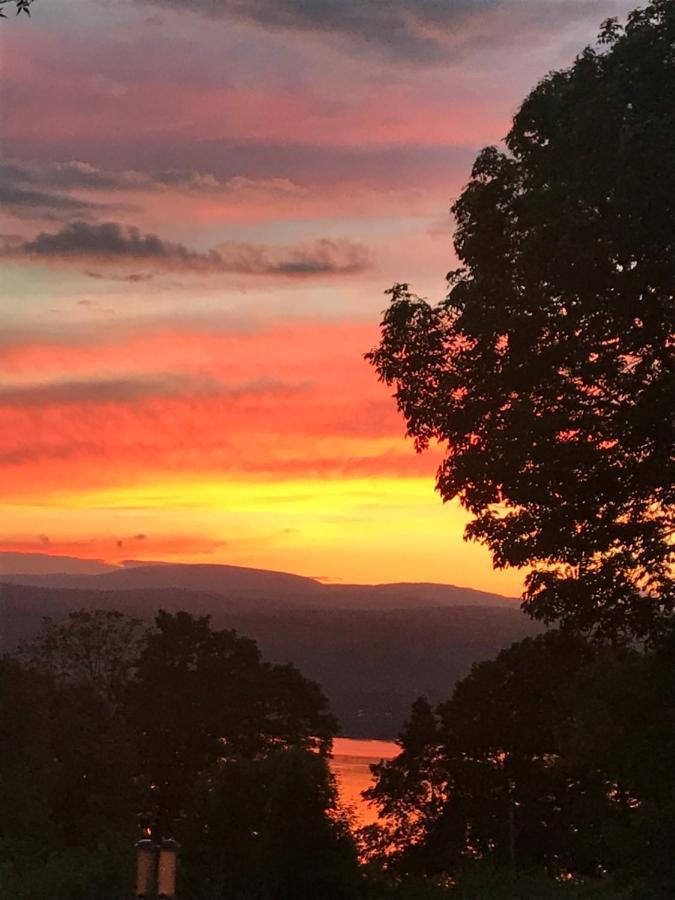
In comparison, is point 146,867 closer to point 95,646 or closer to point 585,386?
point 585,386

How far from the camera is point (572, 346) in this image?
18.5 meters

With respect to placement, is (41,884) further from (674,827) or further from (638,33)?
(638,33)

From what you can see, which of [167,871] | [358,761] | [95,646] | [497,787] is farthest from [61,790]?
[358,761]

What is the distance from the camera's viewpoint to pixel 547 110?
62.5ft

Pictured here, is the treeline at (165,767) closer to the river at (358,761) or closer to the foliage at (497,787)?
the foliage at (497,787)


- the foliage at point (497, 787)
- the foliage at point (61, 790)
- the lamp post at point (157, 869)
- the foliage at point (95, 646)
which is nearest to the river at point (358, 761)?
the foliage at point (95, 646)

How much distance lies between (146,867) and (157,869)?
0.60 feet

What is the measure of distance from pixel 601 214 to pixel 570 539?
4855mm

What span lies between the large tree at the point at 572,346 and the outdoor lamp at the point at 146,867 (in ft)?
21.9

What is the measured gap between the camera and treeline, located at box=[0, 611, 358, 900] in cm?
3303

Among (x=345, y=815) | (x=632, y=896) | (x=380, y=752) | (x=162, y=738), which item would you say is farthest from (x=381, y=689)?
(x=632, y=896)

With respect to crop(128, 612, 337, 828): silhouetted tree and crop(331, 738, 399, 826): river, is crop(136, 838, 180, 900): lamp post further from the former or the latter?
crop(331, 738, 399, 826): river

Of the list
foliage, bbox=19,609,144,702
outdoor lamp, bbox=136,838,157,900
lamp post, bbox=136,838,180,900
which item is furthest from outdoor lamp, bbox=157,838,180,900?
foliage, bbox=19,609,144,702

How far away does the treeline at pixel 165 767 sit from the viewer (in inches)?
1300
